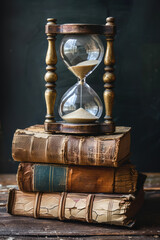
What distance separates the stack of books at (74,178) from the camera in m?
1.03

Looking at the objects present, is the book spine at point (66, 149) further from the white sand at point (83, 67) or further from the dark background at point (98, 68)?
the dark background at point (98, 68)

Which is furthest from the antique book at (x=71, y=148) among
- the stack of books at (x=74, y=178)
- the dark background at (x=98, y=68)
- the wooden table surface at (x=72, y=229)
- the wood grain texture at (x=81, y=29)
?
the dark background at (x=98, y=68)

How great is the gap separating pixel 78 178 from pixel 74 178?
0.01 meters

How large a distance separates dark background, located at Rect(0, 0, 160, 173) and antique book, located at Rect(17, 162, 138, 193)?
51 cm

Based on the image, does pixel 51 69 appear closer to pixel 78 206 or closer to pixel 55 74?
pixel 55 74

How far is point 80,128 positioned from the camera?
108cm

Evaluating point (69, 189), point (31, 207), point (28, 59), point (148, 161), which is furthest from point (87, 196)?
point (28, 59)

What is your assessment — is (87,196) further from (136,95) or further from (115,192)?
(136,95)

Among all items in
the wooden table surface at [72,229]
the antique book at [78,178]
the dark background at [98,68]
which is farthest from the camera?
the dark background at [98,68]

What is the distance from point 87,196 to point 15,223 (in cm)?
21

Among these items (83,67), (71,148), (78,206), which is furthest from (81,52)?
(78,206)

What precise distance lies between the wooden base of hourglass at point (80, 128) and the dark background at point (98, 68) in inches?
17.7

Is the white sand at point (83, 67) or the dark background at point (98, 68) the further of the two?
the dark background at point (98, 68)

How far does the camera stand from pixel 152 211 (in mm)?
1148
